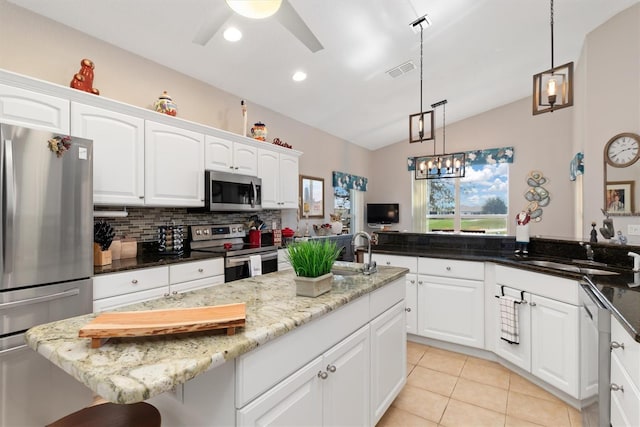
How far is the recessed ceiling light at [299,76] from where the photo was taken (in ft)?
12.2

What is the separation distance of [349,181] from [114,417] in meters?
5.81

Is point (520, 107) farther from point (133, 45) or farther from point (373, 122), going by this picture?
point (133, 45)

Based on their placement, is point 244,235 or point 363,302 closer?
point 363,302

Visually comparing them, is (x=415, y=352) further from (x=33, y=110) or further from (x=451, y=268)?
(x=33, y=110)

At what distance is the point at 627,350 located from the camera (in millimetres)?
1146

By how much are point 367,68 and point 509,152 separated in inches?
152

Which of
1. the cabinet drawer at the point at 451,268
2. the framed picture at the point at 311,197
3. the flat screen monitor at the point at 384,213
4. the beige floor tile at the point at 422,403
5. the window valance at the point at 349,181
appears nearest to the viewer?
the beige floor tile at the point at 422,403

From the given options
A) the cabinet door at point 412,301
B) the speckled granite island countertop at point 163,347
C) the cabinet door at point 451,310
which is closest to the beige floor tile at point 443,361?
the cabinet door at point 451,310

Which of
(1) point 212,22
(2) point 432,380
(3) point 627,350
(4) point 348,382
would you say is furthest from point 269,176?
(3) point 627,350

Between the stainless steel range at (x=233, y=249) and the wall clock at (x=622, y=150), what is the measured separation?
3.89 m

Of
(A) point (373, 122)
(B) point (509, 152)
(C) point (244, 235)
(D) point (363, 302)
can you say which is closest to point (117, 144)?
(C) point (244, 235)

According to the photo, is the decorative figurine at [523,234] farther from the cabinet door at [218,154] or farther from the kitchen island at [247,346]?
the cabinet door at [218,154]

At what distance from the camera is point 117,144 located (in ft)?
7.99

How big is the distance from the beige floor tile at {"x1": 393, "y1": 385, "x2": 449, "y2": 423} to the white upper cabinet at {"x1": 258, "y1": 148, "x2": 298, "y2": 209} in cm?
253
